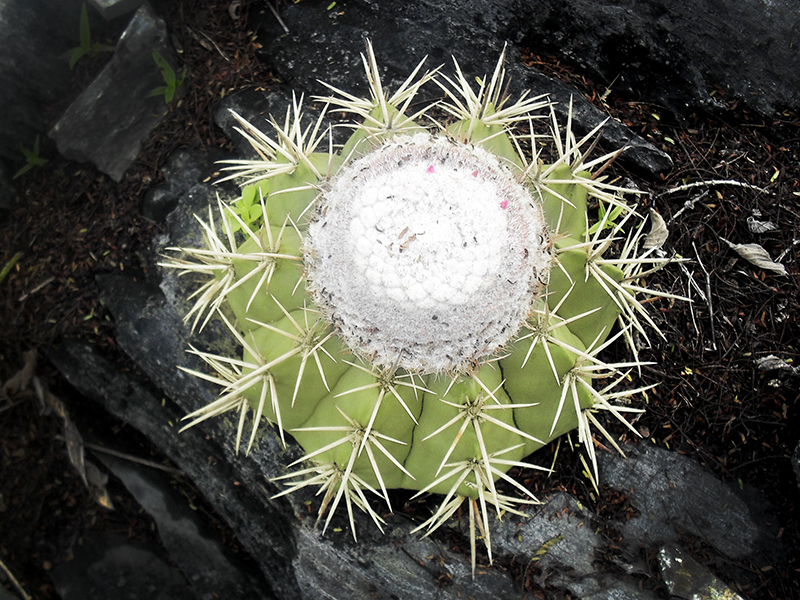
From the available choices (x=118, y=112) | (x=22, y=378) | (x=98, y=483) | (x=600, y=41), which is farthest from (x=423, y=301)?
(x=22, y=378)

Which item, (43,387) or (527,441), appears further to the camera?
(43,387)

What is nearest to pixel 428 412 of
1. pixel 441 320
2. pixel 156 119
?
pixel 441 320

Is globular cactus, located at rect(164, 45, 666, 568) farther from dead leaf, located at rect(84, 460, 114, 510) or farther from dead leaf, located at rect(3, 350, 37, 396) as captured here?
dead leaf, located at rect(3, 350, 37, 396)

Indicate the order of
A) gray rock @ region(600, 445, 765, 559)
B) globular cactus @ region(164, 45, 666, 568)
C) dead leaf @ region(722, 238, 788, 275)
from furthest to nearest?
dead leaf @ region(722, 238, 788, 275)
gray rock @ region(600, 445, 765, 559)
globular cactus @ region(164, 45, 666, 568)

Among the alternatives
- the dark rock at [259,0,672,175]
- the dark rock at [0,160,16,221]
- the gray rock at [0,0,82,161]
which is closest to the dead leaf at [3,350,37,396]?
the dark rock at [0,160,16,221]

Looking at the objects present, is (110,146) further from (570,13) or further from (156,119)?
(570,13)

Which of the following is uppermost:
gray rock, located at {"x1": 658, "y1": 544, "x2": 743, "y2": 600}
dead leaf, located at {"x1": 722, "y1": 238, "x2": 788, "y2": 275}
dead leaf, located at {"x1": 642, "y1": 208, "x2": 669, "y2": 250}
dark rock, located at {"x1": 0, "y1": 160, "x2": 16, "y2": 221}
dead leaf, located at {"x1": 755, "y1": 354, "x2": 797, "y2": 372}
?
dead leaf, located at {"x1": 642, "y1": 208, "x2": 669, "y2": 250}

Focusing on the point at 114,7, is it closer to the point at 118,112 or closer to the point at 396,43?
the point at 118,112
